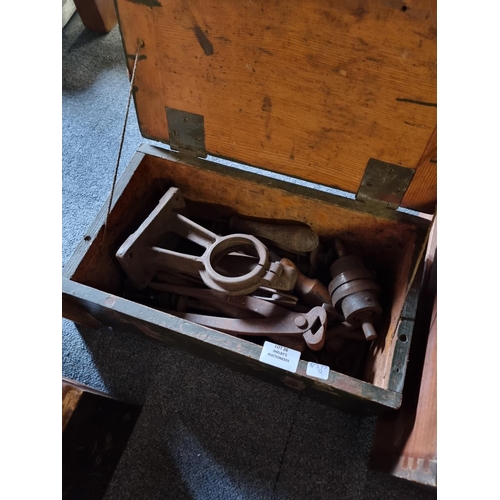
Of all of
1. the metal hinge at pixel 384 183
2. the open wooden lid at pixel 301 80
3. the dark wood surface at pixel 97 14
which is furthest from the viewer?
the dark wood surface at pixel 97 14

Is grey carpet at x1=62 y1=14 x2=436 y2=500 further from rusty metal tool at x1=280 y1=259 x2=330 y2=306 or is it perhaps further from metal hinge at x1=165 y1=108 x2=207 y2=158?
metal hinge at x1=165 y1=108 x2=207 y2=158

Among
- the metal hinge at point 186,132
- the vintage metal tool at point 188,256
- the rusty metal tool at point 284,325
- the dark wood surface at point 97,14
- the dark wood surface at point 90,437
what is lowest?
the dark wood surface at point 90,437

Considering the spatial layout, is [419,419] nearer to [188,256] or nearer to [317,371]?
[317,371]

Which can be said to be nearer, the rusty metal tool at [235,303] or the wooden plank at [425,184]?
the wooden plank at [425,184]

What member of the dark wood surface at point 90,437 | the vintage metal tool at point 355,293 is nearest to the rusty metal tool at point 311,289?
the vintage metal tool at point 355,293

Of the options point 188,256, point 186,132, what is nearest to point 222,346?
point 188,256

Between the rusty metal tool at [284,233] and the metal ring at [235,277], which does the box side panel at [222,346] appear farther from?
the rusty metal tool at [284,233]

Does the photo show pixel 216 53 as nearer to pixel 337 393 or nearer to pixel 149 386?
pixel 337 393

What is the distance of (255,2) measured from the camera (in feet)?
2.65

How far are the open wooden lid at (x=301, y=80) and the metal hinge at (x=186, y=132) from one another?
0.01 m

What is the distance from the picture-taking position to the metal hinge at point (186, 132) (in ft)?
3.60

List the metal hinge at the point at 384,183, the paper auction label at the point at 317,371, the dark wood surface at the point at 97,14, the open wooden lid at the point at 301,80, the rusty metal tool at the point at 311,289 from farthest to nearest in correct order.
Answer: the dark wood surface at the point at 97,14 → the rusty metal tool at the point at 311,289 → the metal hinge at the point at 384,183 → the paper auction label at the point at 317,371 → the open wooden lid at the point at 301,80

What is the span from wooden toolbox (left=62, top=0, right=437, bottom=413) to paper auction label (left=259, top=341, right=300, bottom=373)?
0.01 meters

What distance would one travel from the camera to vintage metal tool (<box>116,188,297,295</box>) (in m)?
1.06
